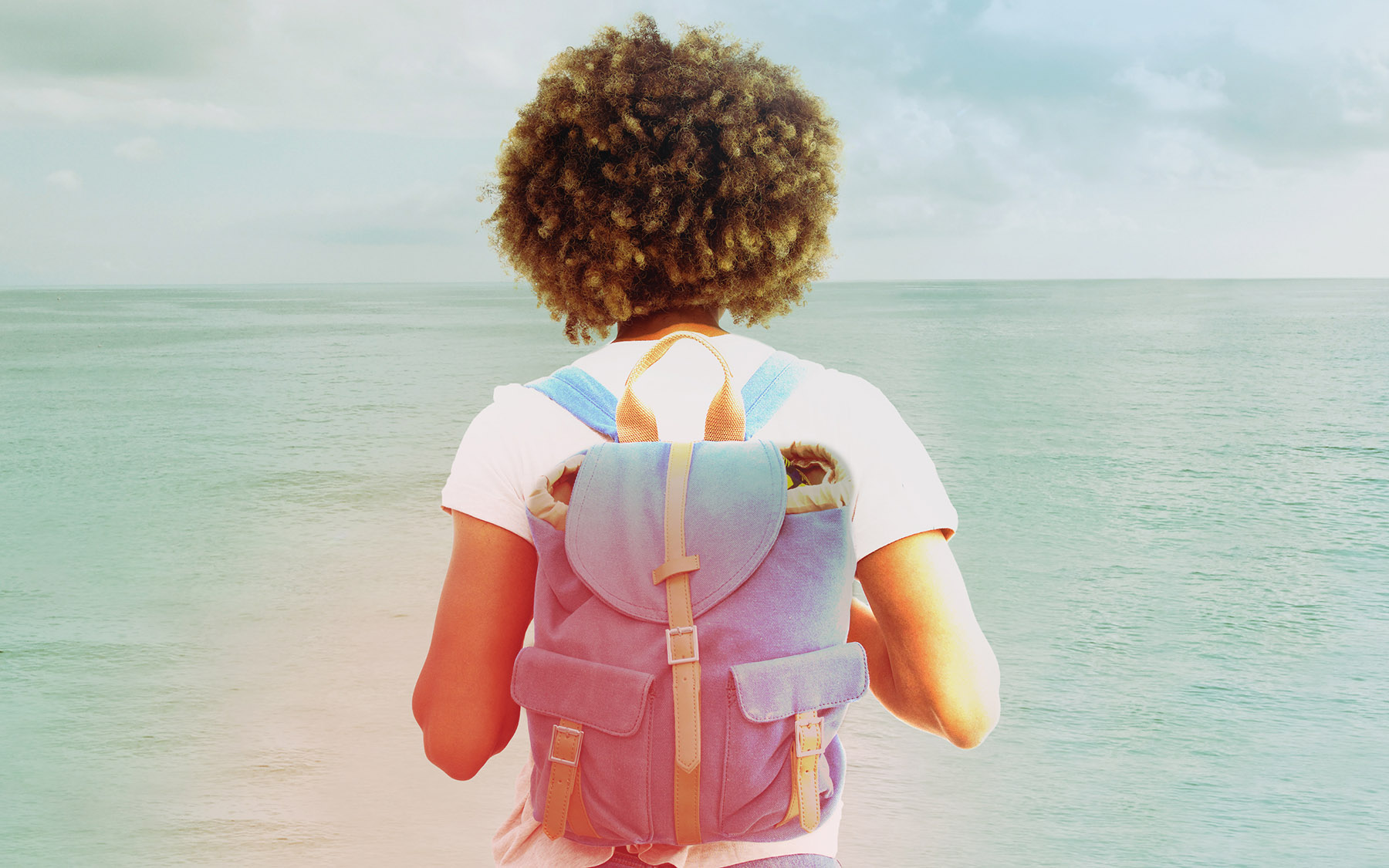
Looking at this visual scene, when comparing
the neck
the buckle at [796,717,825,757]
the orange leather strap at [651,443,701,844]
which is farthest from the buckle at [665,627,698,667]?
the neck

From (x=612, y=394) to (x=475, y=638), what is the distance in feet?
1.22

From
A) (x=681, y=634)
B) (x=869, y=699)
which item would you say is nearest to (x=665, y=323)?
(x=681, y=634)

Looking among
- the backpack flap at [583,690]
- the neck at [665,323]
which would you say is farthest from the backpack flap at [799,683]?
the neck at [665,323]

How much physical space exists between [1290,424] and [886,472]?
60.6 ft

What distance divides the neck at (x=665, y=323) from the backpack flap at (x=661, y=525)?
1.48 feet

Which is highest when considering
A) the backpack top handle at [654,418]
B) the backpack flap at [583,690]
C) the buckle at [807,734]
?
the backpack top handle at [654,418]

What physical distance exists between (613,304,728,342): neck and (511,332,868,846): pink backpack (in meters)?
0.41

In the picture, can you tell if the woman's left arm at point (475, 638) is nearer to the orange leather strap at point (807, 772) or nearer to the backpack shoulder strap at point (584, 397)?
the backpack shoulder strap at point (584, 397)

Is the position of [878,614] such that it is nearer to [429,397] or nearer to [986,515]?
[986,515]

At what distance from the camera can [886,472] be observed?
1.35 m

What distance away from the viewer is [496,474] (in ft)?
4.51

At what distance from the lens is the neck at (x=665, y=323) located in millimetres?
1649

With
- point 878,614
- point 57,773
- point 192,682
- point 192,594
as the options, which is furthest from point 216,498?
point 878,614

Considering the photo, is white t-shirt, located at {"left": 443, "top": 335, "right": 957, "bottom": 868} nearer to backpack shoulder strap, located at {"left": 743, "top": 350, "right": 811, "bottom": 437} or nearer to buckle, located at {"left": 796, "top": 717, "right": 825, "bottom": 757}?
backpack shoulder strap, located at {"left": 743, "top": 350, "right": 811, "bottom": 437}
